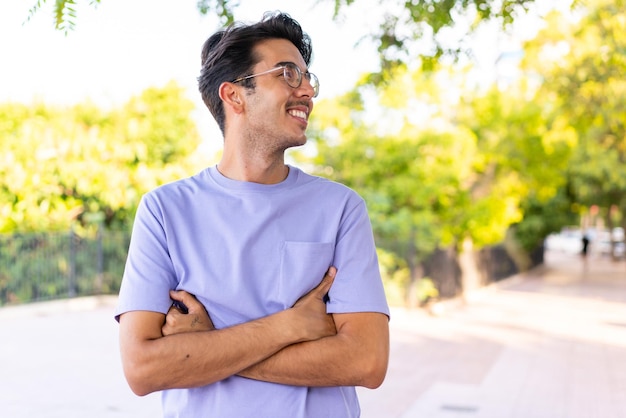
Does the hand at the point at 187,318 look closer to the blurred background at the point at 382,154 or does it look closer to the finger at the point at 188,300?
the finger at the point at 188,300

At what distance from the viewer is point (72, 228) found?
44.4ft

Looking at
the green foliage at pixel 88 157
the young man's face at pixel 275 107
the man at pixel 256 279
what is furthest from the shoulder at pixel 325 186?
the green foliage at pixel 88 157

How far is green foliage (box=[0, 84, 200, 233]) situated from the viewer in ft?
45.5

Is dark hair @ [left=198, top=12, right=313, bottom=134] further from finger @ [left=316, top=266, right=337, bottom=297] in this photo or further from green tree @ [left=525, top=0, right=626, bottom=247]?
green tree @ [left=525, top=0, right=626, bottom=247]

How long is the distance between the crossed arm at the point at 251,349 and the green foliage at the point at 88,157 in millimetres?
12486

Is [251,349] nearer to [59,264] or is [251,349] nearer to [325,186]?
[325,186]

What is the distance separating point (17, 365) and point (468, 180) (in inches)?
547

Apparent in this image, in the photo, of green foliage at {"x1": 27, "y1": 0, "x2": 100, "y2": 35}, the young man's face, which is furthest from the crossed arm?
green foliage at {"x1": 27, "y1": 0, "x2": 100, "y2": 35}

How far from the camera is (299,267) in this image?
7.00 feet

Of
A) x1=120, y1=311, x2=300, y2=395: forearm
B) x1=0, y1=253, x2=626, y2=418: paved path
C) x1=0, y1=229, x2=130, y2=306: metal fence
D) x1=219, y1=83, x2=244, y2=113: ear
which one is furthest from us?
x1=0, y1=229, x2=130, y2=306: metal fence

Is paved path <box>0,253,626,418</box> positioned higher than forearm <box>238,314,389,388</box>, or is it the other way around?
forearm <box>238,314,389,388</box>

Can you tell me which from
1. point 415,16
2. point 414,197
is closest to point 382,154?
point 414,197

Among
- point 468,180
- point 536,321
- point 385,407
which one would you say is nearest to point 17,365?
point 385,407

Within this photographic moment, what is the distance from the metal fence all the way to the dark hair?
1089cm
